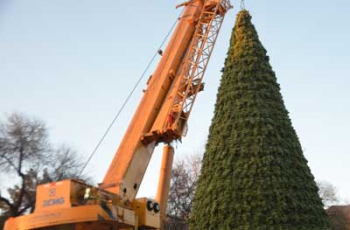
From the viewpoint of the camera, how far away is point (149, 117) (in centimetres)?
973

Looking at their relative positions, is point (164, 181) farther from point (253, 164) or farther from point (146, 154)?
point (253, 164)

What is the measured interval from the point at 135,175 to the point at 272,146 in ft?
24.7

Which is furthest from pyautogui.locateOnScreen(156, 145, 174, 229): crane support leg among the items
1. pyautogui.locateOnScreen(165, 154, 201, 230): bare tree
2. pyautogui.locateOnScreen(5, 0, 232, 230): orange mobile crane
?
pyautogui.locateOnScreen(165, 154, 201, 230): bare tree

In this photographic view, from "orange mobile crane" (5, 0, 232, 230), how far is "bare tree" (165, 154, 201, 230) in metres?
21.6

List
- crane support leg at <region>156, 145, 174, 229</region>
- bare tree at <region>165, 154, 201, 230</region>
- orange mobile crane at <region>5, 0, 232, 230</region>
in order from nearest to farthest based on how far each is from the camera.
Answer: orange mobile crane at <region>5, 0, 232, 230</region>
crane support leg at <region>156, 145, 174, 229</region>
bare tree at <region>165, 154, 201, 230</region>

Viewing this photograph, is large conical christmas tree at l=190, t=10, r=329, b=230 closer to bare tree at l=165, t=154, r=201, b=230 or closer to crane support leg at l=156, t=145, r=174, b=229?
crane support leg at l=156, t=145, r=174, b=229

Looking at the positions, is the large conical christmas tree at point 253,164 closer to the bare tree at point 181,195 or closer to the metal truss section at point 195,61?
the metal truss section at point 195,61

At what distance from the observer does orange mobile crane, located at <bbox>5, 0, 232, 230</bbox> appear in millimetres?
7277

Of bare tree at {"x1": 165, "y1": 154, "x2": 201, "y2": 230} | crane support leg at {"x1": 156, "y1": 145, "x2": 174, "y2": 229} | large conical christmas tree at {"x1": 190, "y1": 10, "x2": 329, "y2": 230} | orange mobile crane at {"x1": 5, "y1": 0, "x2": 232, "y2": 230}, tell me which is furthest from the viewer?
bare tree at {"x1": 165, "y1": 154, "x2": 201, "y2": 230}

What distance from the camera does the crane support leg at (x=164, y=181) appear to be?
8.96m

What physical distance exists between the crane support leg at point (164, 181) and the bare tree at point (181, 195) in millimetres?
22532

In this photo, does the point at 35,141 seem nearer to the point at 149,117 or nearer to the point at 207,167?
the point at 207,167

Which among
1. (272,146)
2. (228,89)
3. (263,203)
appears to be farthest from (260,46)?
(263,203)

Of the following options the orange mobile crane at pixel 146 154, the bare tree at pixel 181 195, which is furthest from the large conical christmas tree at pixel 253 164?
the bare tree at pixel 181 195
